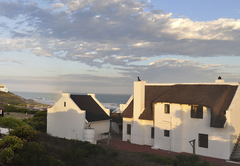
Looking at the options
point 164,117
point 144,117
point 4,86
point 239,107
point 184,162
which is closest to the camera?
point 184,162

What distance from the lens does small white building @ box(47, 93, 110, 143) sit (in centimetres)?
2325

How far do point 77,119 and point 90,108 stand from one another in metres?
2.56

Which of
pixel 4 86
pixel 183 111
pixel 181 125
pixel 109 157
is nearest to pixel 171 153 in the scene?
pixel 181 125

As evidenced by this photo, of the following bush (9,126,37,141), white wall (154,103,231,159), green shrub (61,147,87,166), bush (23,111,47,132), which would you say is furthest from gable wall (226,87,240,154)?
bush (23,111,47,132)

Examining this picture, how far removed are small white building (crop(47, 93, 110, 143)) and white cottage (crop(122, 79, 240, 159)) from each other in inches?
142

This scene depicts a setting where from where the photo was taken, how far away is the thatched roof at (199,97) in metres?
18.5

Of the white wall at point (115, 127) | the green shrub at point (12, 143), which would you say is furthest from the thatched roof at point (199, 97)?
the green shrub at point (12, 143)

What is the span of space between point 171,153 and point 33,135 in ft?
41.4

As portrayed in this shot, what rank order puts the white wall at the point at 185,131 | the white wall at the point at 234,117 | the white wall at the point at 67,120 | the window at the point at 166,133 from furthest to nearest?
the white wall at the point at 67,120 → the window at the point at 166,133 → the white wall at the point at 185,131 → the white wall at the point at 234,117

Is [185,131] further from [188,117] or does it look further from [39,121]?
[39,121]

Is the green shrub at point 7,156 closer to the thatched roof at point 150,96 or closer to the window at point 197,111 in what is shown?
the window at point 197,111

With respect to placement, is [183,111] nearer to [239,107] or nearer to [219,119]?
[219,119]

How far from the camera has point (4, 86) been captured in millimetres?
115688

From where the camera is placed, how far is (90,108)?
2567 centimetres
